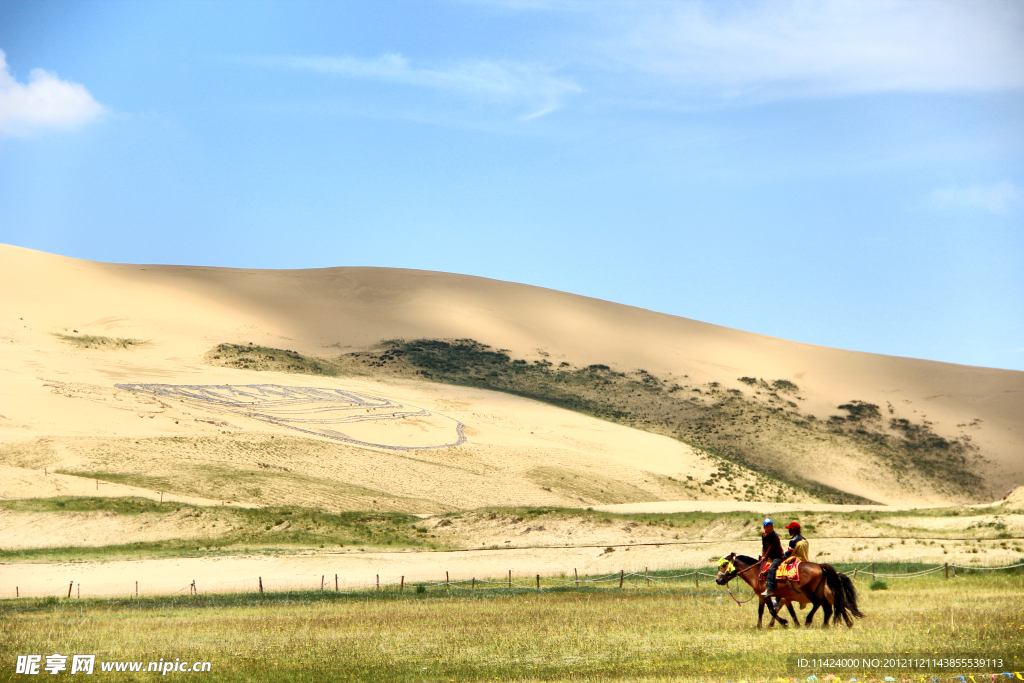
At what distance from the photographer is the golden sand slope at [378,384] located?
43.4m

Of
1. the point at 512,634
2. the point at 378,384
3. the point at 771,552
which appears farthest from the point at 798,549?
the point at 378,384

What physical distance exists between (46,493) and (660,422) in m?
45.6

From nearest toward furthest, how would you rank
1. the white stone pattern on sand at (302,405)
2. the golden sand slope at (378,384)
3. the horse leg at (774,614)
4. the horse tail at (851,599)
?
the horse tail at (851,599) → the horse leg at (774,614) → the golden sand slope at (378,384) → the white stone pattern on sand at (302,405)

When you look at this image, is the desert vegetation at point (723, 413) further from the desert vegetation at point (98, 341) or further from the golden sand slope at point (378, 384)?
the desert vegetation at point (98, 341)

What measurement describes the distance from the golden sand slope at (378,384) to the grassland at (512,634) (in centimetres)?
2050

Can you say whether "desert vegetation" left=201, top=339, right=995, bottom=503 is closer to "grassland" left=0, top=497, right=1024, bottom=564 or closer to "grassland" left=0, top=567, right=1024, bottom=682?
"grassland" left=0, top=497, right=1024, bottom=564

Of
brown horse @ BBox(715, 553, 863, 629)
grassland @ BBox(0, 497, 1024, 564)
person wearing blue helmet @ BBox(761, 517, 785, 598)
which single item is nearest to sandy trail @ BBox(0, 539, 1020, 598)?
grassland @ BBox(0, 497, 1024, 564)

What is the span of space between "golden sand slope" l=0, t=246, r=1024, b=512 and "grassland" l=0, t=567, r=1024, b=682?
807 inches

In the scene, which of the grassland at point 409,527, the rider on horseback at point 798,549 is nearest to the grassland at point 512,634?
the rider on horseback at point 798,549

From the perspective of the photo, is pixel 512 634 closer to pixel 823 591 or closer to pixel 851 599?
pixel 823 591

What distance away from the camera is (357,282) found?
103 meters

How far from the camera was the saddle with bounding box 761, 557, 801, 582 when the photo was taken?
48.2ft

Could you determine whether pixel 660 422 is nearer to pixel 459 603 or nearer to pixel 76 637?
pixel 459 603

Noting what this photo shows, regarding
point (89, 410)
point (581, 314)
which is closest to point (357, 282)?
point (581, 314)
